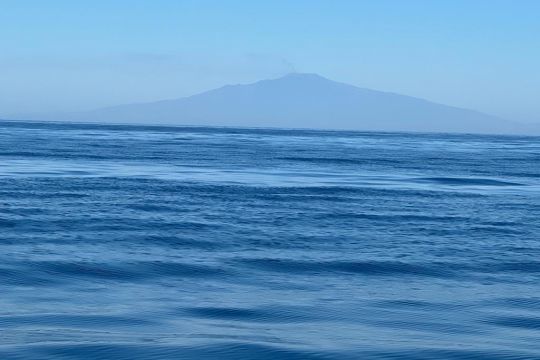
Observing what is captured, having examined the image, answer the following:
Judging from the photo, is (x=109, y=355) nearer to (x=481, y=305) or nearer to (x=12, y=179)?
(x=481, y=305)

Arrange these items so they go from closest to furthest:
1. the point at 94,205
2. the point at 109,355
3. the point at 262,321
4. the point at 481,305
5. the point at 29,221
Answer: the point at 109,355 → the point at 262,321 → the point at 481,305 → the point at 29,221 → the point at 94,205

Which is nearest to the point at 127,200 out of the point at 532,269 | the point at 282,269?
the point at 282,269

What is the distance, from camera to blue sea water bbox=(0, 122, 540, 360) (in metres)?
12.2

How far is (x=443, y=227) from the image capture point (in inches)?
957

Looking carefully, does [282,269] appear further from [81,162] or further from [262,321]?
[81,162]

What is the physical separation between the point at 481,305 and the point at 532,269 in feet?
12.7

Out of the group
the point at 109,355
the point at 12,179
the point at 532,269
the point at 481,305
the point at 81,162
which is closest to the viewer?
the point at 109,355

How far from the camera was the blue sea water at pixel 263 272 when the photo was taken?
12242 millimetres

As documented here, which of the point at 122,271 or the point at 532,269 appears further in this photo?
the point at 532,269

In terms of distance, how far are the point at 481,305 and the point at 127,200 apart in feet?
51.4

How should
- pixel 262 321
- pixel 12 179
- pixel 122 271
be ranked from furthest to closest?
pixel 12 179, pixel 122 271, pixel 262 321

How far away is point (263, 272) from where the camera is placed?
17.4 metres

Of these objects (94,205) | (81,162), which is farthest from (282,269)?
(81,162)

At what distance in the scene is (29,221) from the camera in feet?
75.4
